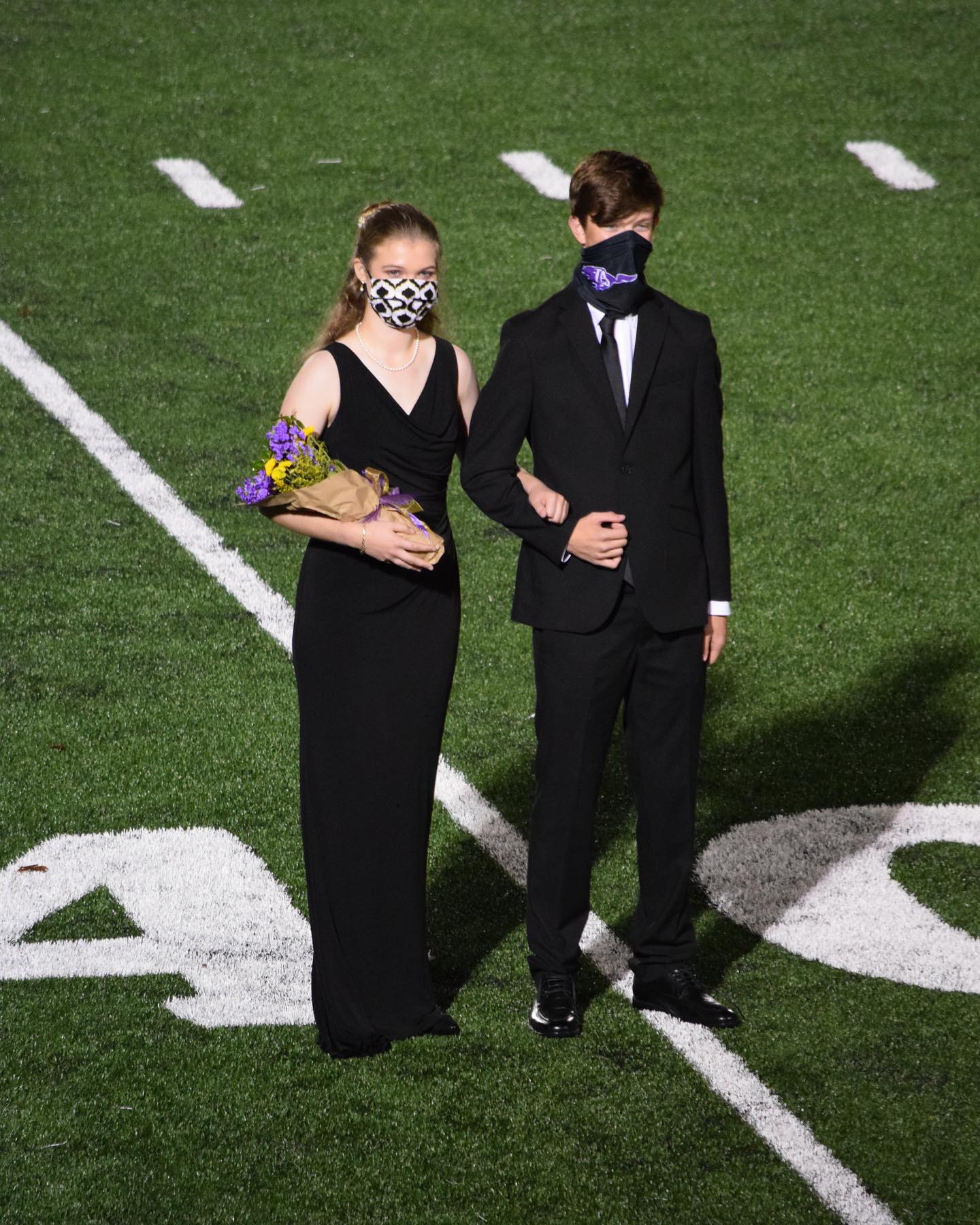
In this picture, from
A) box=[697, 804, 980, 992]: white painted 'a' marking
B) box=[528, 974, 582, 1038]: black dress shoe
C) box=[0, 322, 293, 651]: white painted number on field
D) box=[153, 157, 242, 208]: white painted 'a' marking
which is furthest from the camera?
box=[153, 157, 242, 208]: white painted 'a' marking

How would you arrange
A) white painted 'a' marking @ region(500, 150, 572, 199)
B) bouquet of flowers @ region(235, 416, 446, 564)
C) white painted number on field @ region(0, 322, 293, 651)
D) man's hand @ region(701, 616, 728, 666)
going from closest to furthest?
bouquet of flowers @ region(235, 416, 446, 564) → man's hand @ region(701, 616, 728, 666) → white painted number on field @ region(0, 322, 293, 651) → white painted 'a' marking @ region(500, 150, 572, 199)

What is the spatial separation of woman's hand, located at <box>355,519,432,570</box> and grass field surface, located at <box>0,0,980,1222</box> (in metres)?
Answer: 0.80

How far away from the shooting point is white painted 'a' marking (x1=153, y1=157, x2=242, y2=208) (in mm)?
12203

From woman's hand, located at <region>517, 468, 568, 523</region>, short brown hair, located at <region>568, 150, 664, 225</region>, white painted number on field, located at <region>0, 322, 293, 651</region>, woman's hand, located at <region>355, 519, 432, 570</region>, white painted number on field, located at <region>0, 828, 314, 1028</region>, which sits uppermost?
short brown hair, located at <region>568, 150, 664, 225</region>

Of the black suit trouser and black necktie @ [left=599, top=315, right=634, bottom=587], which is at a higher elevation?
black necktie @ [left=599, top=315, right=634, bottom=587]

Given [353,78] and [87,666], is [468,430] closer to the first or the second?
[87,666]

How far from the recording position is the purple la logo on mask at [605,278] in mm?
4445

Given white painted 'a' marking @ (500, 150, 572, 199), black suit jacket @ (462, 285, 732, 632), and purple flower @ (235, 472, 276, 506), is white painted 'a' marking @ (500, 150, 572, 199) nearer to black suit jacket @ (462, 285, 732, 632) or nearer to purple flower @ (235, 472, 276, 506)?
black suit jacket @ (462, 285, 732, 632)

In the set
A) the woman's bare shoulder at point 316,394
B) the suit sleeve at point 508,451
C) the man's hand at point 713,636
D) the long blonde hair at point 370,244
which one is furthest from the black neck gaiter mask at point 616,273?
the man's hand at point 713,636

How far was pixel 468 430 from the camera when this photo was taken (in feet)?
15.2

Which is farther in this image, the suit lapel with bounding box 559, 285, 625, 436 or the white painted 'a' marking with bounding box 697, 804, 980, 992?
the white painted 'a' marking with bounding box 697, 804, 980, 992

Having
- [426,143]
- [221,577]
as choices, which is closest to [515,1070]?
[221,577]

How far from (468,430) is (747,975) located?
1.89 metres

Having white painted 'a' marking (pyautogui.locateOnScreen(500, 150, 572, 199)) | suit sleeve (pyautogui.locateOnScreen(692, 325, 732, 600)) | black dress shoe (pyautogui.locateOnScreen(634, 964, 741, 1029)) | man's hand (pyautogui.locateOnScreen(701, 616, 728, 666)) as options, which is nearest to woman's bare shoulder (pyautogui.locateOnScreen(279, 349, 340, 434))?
suit sleeve (pyautogui.locateOnScreen(692, 325, 732, 600))
